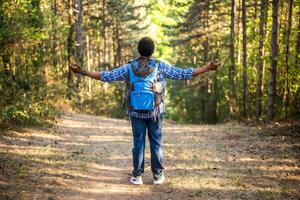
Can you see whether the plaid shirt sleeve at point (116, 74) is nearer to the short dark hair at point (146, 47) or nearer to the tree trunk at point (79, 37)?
the short dark hair at point (146, 47)

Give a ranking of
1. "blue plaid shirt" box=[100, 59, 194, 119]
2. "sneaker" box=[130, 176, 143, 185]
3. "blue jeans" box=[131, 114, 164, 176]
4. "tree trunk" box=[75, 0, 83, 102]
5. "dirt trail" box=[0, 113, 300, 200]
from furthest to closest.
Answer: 1. "tree trunk" box=[75, 0, 83, 102]
2. "sneaker" box=[130, 176, 143, 185]
3. "blue jeans" box=[131, 114, 164, 176]
4. "blue plaid shirt" box=[100, 59, 194, 119]
5. "dirt trail" box=[0, 113, 300, 200]

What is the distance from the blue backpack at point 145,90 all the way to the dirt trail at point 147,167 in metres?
1.50

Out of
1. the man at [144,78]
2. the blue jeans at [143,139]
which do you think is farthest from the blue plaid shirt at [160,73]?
the blue jeans at [143,139]

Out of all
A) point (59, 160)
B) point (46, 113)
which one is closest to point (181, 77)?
point (59, 160)

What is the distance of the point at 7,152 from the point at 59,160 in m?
1.19

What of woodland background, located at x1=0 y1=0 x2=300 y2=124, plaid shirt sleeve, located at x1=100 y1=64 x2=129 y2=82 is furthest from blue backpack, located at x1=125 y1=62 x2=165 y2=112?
woodland background, located at x1=0 y1=0 x2=300 y2=124

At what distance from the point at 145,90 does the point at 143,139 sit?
0.93 m

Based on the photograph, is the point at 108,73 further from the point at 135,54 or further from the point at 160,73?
the point at 135,54

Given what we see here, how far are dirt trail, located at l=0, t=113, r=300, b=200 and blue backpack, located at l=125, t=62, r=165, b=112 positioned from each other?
150 centimetres

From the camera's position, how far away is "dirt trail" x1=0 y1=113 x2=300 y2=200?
7.33m

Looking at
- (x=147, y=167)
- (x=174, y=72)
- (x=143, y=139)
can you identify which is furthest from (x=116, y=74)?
(x=147, y=167)

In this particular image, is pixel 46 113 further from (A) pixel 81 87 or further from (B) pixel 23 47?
(A) pixel 81 87

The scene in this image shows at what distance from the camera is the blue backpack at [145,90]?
7.47 metres

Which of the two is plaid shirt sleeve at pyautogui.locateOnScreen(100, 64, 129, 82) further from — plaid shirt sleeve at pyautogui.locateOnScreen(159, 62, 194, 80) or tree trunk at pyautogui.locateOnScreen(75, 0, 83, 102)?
tree trunk at pyautogui.locateOnScreen(75, 0, 83, 102)
